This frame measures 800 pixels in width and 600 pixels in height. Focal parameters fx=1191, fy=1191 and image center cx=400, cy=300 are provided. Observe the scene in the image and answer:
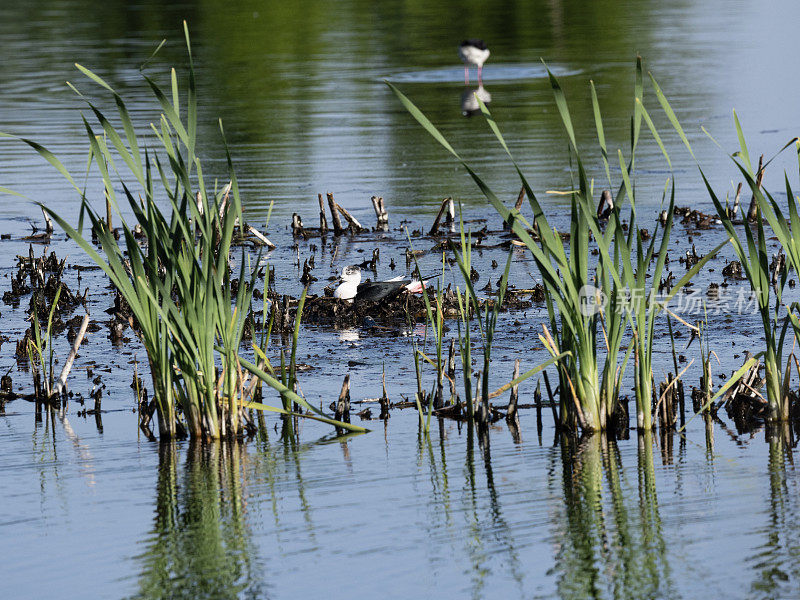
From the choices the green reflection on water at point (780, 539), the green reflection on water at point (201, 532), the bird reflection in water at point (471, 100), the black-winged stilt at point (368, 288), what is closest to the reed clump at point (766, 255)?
the green reflection on water at point (780, 539)

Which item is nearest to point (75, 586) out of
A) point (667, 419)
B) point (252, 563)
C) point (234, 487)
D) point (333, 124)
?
point (252, 563)

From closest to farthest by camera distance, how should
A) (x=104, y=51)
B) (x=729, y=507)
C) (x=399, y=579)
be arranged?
1. (x=399, y=579)
2. (x=729, y=507)
3. (x=104, y=51)

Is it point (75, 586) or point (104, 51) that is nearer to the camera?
point (75, 586)

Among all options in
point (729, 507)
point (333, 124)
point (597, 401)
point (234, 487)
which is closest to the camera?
point (729, 507)

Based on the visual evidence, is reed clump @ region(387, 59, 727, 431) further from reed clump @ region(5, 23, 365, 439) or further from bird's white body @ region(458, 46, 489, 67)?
bird's white body @ region(458, 46, 489, 67)

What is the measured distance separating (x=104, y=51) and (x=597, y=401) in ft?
89.2

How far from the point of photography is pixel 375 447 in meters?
5.50

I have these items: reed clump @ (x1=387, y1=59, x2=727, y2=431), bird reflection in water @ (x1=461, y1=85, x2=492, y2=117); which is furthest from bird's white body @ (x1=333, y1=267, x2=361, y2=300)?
bird reflection in water @ (x1=461, y1=85, x2=492, y2=117)

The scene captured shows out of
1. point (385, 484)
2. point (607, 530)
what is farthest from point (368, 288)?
point (607, 530)

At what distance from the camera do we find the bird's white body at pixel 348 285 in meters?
8.38

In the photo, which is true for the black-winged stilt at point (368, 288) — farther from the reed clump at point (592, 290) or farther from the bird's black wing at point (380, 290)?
the reed clump at point (592, 290)

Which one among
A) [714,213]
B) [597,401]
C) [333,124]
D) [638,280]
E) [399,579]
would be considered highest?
[333,124]

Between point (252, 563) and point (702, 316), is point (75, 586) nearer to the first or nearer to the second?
point (252, 563)

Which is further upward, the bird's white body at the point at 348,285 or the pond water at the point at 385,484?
the bird's white body at the point at 348,285
